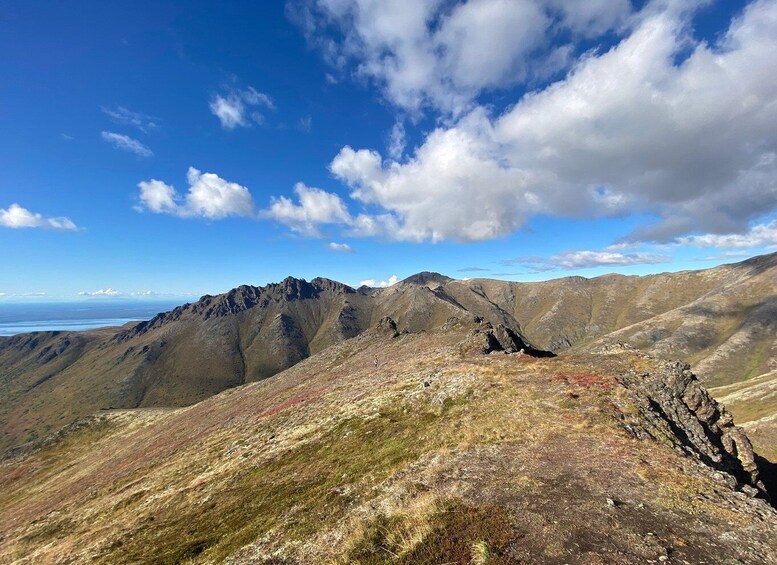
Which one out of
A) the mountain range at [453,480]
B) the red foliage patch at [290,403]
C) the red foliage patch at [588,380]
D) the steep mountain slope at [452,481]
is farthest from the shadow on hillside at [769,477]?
the red foliage patch at [290,403]

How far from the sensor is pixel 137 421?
12988cm

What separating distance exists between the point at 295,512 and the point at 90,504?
3983 centimetres

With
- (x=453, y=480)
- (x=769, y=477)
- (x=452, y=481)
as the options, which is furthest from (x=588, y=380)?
(x=769, y=477)

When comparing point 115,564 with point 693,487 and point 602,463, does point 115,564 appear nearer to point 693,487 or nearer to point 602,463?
point 602,463

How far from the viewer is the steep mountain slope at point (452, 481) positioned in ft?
55.5

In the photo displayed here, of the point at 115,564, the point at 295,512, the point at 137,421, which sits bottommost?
the point at 137,421

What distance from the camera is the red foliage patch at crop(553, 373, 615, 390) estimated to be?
3600cm

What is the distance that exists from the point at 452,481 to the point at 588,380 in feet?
70.1

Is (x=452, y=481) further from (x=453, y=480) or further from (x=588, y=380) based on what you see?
(x=588, y=380)

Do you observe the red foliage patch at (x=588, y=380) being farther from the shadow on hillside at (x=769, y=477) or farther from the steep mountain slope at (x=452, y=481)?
the shadow on hillside at (x=769, y=477)

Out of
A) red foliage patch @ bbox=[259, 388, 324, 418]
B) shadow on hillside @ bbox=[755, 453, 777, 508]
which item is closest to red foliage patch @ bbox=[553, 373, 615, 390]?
shadow on hillside @ bbox=[755, 453, 777, 508]

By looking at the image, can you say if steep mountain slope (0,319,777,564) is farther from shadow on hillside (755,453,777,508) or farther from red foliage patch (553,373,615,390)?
shadow on hillside (755,453,777,508)

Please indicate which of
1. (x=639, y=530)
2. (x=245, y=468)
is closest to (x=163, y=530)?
(x=245, y=468)

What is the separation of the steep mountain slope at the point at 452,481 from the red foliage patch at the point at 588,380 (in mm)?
277
